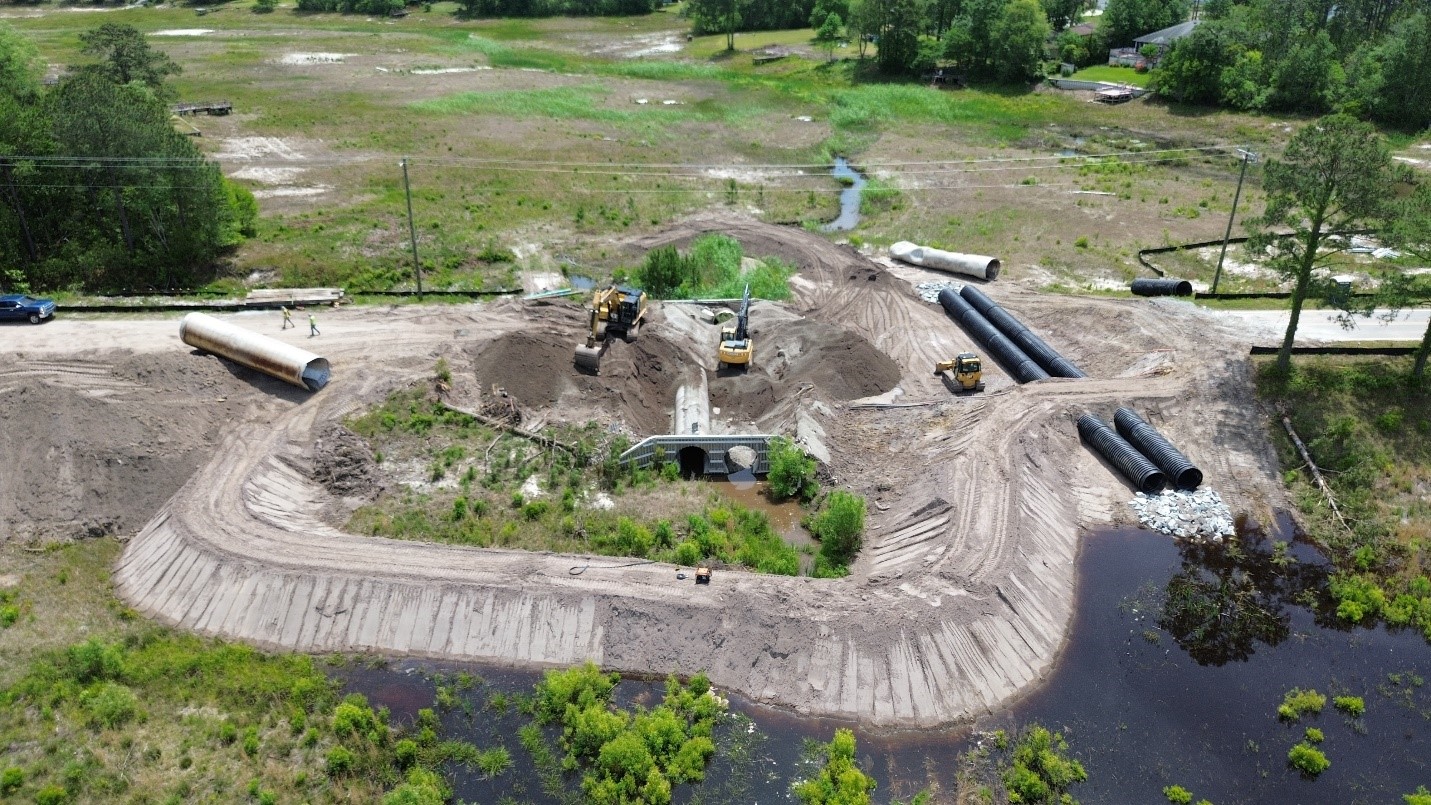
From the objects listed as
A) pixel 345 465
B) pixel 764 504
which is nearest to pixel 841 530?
pixel 764 504

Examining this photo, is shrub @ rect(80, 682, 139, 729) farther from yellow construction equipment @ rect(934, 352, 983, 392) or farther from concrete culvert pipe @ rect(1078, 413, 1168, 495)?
concrete culvert pipe @ rect(1078, 413, 1168, 495)

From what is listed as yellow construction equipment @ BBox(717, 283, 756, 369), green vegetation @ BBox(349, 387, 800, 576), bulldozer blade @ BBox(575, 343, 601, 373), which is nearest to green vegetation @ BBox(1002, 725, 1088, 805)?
green vegetation @ BBox(349, 387, 800, 576)

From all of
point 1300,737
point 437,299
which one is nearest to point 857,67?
point 437,299

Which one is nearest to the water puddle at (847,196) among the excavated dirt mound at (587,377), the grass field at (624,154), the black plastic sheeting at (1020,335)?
the grass field at (624,154)

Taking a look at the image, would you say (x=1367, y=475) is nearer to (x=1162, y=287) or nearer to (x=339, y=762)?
(x=1162, y=287)

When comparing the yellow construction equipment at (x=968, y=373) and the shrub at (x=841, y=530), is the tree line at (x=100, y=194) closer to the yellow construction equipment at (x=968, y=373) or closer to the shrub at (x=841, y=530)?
the shrub at (x=841, y=530)

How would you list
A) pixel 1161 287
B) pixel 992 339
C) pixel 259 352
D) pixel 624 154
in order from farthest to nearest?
pixel 624 154, pixel 1161 287, pixel 992 339, pixel 259 352
